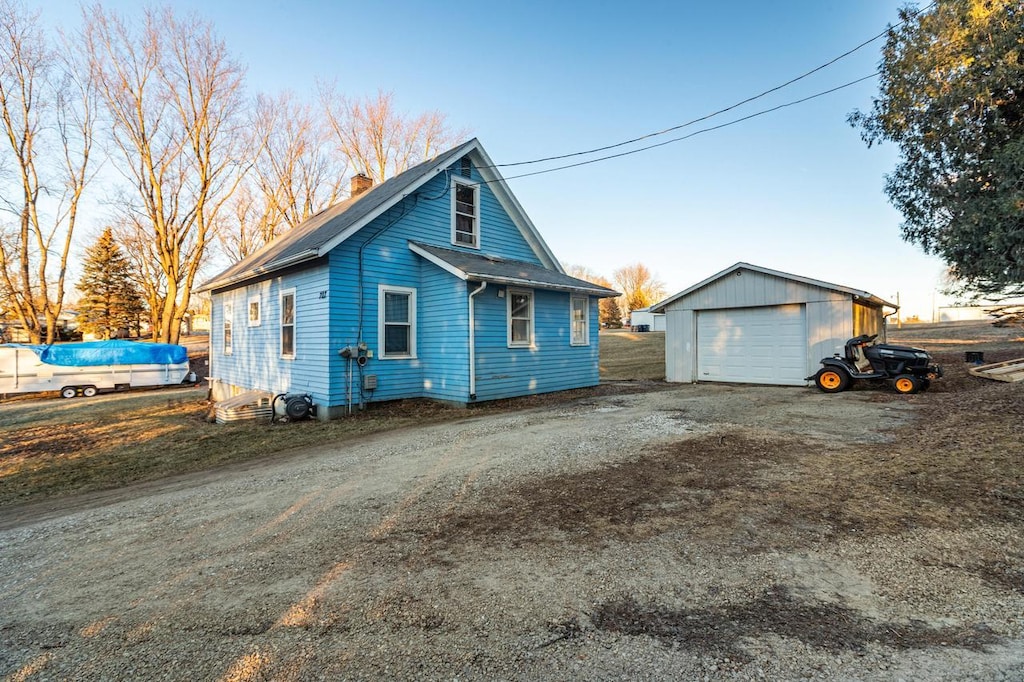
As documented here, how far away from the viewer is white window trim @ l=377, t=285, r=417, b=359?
34.1 ft

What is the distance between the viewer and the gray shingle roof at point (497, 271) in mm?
10102

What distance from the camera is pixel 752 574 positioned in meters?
2.76

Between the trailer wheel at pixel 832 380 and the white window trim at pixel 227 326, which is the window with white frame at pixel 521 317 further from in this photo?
the white window trim at pixel 227 326

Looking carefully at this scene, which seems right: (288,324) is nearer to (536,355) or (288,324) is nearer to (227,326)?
(227,326)

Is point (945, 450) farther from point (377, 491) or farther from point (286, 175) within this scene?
point (286, 175)

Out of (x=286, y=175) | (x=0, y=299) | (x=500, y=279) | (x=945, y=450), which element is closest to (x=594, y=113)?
(x=500, y=279)

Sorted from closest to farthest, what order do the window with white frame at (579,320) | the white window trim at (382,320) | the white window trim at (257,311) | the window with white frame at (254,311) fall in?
the white window trim at (382,320) → the white window trim at (257,311) → the window with white frame at (254,311) → the window with white frame at (579,320)

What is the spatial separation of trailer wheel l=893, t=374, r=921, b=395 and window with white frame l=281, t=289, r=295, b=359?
1387 cm

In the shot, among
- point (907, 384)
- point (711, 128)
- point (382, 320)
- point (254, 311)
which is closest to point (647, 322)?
point (907, 384)

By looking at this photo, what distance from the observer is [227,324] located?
47.8ft


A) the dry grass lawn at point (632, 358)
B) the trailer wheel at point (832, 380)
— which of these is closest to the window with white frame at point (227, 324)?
the dry grass lawn at point (632, 358)

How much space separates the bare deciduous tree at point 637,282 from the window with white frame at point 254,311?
5492 centimetres

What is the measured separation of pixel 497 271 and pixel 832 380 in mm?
8525

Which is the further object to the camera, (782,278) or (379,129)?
(379,129)
